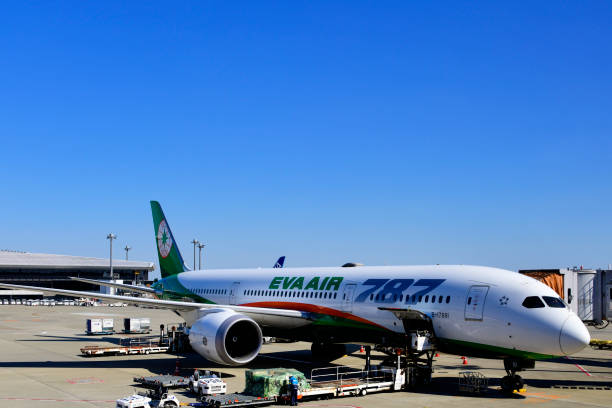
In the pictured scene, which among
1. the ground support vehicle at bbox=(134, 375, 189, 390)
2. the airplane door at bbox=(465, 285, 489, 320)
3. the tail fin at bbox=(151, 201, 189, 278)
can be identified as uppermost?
the tail fin at bbox=(151, 201, 189, 278)

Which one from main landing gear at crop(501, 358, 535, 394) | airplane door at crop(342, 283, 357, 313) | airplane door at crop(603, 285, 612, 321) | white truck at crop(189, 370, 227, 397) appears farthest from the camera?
airplane door at crop(603, 285, 612, 321)

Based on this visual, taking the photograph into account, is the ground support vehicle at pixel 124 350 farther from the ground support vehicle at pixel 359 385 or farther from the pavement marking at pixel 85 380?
the ground support vehicle at pixel 359 385

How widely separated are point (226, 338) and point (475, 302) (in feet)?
31.8

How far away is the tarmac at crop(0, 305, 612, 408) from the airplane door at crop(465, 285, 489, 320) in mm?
2567

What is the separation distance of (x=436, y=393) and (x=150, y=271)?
381 ft

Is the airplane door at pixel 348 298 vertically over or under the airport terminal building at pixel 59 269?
over

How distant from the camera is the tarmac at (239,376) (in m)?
19.1

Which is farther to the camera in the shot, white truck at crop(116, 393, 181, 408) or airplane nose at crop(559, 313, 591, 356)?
airplane nose at crop(559, 313, 591, 356)

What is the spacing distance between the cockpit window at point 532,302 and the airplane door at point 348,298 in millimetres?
7403

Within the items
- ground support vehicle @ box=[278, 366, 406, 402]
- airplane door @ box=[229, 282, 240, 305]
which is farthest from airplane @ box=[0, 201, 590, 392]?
ground support vehicle @ box=[278, 366, 406, 402]

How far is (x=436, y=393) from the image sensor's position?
20.6 m

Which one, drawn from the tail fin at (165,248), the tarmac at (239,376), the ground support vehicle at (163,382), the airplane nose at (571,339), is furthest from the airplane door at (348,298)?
the tail fin at (165,248)

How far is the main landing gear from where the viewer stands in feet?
66.1

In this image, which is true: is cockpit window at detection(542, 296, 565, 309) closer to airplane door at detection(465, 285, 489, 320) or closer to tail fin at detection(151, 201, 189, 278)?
airplane door at detection(465, 285, 489, 320)
